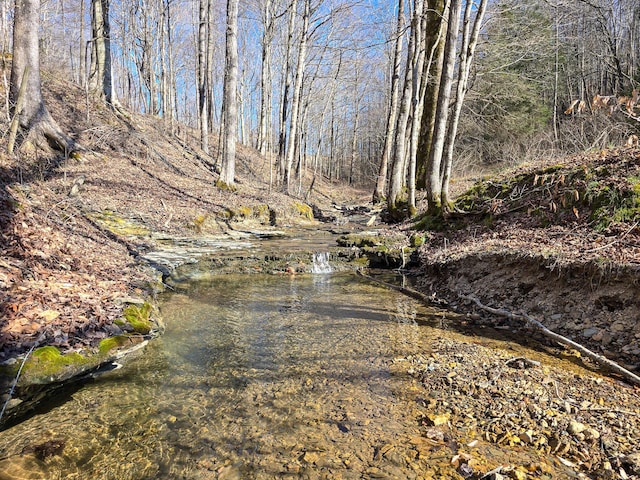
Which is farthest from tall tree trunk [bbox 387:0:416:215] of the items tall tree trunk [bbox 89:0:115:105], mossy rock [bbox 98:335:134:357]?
tall tree trunk [bbox 89:0:115:105]

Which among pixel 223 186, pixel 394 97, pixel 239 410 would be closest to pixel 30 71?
pixel 223 186

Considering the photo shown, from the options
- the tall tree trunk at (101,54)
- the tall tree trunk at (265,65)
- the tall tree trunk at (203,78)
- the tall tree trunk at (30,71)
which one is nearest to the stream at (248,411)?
the tall tree trunk at (30,71)

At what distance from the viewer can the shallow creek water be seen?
2.52 m

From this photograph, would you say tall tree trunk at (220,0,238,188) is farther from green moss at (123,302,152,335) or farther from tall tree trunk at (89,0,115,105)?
green moss at (123,302,152,335)

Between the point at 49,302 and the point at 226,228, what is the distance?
27.6ft

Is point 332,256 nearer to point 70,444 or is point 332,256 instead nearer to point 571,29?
point 70,444

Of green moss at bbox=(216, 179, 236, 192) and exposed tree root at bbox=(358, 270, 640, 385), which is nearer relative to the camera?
exposed tree root at bbox=(358, 270, 640, 385)

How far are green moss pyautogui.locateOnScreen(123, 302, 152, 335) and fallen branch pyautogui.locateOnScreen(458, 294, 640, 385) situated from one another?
15.2 feet

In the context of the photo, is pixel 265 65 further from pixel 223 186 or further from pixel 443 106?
pixel 443 106

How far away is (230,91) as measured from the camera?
47.4 feet

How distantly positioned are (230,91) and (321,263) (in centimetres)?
929

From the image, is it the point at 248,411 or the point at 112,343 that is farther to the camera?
the point at 112,343

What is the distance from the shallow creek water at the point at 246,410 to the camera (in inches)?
99.0

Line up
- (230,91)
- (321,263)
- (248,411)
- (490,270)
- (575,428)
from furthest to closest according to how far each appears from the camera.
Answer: (230,91) < (321,263) < (490,270) < (248,411) < (575,428)
